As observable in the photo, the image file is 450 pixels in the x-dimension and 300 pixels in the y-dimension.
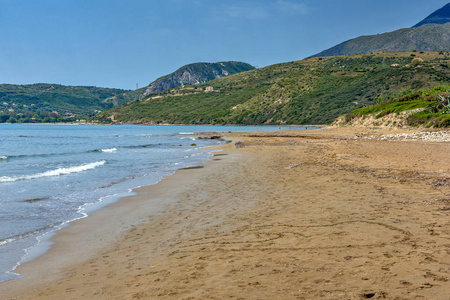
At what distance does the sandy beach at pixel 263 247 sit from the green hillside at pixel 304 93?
94940mm

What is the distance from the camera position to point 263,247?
21.1ft

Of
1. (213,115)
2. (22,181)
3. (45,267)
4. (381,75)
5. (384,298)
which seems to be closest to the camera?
(384,298)

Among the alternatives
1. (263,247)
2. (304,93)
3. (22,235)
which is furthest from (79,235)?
(304,93)

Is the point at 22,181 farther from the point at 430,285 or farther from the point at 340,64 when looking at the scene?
the point at 340,64

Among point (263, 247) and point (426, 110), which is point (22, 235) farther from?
point (426, 110)

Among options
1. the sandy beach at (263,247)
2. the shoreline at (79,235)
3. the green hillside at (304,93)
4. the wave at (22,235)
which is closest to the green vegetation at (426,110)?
the sandy beach at (263,247)

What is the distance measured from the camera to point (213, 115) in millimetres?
153875

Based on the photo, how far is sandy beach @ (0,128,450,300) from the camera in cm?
464

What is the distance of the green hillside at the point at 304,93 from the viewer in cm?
10575

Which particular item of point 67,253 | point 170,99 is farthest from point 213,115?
point 67,253

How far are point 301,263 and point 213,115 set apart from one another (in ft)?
491

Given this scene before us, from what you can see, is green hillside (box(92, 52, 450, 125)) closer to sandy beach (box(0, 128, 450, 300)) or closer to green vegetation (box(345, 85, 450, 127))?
green vegetation (box(345, 85, 450, 127))

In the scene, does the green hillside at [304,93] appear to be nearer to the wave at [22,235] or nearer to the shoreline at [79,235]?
the shoreline at [79,235]

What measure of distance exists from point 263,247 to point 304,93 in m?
134
